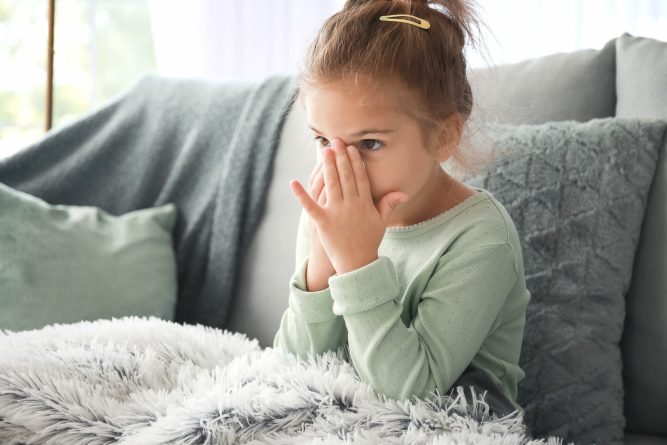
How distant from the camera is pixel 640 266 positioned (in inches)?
49.4

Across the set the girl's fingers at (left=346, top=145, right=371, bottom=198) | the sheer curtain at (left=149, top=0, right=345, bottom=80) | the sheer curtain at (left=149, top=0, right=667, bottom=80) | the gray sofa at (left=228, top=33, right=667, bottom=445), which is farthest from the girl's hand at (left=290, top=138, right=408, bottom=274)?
the sheer curtain at (left=149, top=0, right=345, bottom=80)

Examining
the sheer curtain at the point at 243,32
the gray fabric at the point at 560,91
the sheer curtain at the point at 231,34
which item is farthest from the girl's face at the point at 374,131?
the sheer curtain at the point at 231,34

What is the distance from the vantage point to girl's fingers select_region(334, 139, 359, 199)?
3.21ft

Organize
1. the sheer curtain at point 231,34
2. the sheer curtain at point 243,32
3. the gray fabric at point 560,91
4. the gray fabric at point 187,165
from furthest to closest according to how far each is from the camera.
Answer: the sheer curtain at point 231,34
the sheer curtain at point 243,32
the gray fabric at point 187,165
the gray fabric at point 560,91

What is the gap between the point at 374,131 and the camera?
979 millimetres

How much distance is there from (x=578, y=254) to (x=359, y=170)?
1.45 ft

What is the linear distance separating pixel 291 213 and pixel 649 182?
2.12 feet

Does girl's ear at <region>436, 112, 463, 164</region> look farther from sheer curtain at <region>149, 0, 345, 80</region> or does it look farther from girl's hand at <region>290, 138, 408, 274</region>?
sheer curtain at <region>149, 0, 345, 80</region>

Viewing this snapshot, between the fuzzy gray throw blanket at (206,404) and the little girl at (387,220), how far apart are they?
55 millimetres

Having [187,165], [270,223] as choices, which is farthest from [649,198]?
[187,165]

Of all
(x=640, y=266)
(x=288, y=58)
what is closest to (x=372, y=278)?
(x=640, y=266)

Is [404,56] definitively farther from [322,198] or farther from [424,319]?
[424,319]

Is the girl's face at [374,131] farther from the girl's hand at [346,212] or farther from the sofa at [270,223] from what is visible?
the sofa at [270,223]

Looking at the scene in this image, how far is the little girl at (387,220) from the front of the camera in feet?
3.13
